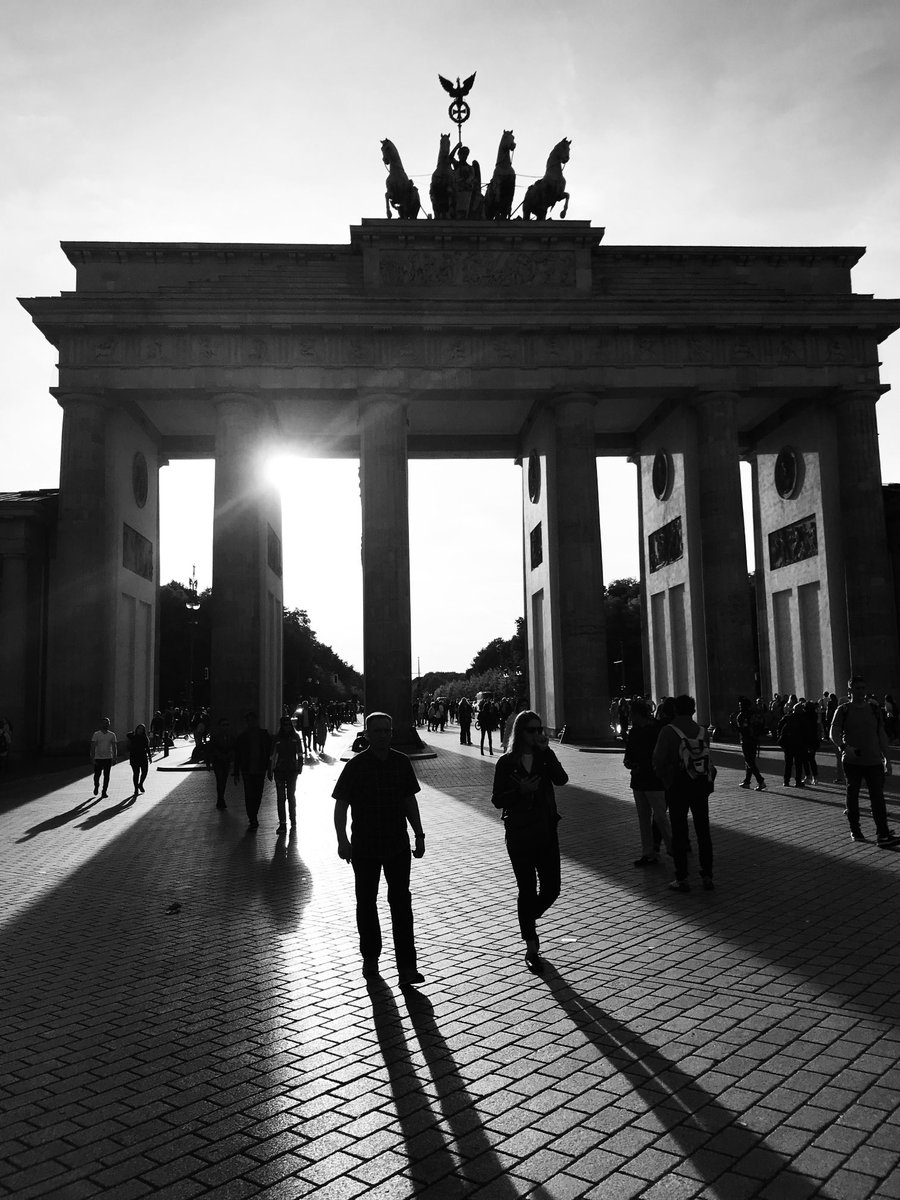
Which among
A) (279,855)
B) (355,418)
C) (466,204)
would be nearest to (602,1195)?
(279,855)

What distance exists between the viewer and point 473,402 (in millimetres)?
38438

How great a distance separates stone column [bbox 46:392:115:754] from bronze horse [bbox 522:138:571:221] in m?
18.7

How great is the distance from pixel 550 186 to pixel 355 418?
1198 centimetres

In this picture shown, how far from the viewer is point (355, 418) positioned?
39.3 metres

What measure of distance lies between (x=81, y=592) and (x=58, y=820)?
17.1m

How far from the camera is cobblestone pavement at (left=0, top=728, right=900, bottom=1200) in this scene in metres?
4.04

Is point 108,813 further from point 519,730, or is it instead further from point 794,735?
point 519,730

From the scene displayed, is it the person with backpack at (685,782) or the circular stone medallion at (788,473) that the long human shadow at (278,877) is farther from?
the circular stone medallion at (788,473)

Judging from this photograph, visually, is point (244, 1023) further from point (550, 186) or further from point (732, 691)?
point (550, 186)

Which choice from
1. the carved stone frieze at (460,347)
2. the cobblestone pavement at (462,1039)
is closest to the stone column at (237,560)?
the carved stone frieze at (460,347)

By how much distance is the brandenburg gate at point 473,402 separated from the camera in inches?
1325

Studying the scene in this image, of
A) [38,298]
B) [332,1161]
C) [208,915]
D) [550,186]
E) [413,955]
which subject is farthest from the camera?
[550,186]

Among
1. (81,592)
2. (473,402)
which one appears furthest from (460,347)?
(81,592)

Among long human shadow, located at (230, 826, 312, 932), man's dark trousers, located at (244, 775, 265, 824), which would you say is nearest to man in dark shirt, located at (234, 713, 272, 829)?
man's dark trousers, located at (244, 775, 265, 824)
